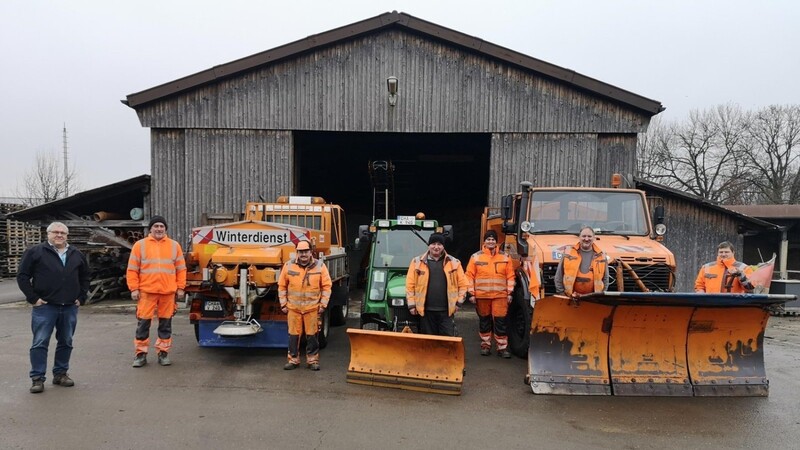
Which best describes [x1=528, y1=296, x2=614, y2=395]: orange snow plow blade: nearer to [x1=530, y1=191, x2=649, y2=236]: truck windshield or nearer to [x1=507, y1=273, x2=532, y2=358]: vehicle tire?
[x1=507, y1=273, x2=532, y2=358]: vehicle tire

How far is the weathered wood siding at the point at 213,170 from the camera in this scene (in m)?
13.0

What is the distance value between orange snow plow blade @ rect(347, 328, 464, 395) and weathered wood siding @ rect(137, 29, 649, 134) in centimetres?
792

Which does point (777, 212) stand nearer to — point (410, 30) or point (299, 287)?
point (410, 30)

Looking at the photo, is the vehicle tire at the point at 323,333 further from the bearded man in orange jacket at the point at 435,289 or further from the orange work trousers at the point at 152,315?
the orange work trousers at the point at 152,315

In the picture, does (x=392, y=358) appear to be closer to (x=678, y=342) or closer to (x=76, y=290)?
(x=678, y=342)

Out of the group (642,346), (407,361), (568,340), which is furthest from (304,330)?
(642,346)

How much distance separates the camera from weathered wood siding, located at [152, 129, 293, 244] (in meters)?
13.0

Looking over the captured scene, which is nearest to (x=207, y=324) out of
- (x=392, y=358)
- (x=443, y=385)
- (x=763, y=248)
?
(x=392, y=358)

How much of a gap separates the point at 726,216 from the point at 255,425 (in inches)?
524

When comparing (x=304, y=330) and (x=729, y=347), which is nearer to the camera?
(x=729, y=347)

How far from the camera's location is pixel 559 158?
12.8 metres

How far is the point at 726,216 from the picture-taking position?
1305cm

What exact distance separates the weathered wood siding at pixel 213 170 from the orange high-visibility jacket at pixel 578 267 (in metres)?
8.71

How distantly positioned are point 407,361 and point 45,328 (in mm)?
4252
